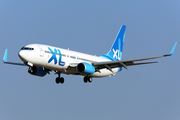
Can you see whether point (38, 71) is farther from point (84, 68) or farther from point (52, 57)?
point (84, 68)

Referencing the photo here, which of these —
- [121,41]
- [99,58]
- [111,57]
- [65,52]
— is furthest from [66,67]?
[121,41]

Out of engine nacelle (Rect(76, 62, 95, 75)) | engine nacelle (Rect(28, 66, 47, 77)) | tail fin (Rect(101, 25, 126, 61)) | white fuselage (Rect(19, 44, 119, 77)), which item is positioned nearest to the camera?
white fuselage (Rect(19, 44, 119, 77))

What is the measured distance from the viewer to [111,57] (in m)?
59.5

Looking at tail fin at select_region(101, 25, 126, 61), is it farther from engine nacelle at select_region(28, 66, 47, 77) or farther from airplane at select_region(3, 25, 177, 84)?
engine nacelle at select_region(28, 66, 47, 77)

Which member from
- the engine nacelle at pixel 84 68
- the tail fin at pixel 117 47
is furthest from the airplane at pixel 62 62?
the tail fin at pixel 117 47

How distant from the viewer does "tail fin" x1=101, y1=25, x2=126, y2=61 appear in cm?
5978

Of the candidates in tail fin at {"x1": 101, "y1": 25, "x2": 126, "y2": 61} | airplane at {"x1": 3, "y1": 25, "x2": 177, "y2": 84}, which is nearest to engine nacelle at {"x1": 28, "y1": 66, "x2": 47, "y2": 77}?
airplane at {"x1": 3, "y1": 25, "x2": 177, "y2": 84}

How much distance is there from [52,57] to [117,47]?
20.7m

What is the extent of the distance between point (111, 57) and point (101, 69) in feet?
25.3

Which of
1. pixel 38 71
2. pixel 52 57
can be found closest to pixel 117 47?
pixel 38 71

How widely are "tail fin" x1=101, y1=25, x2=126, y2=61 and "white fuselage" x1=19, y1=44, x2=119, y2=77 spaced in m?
10.7

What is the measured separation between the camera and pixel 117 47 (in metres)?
62.0

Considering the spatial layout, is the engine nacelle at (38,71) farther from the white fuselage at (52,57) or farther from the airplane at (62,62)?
the white fuselage at (52,57)

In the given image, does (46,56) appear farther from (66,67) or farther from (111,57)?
(111,57)
